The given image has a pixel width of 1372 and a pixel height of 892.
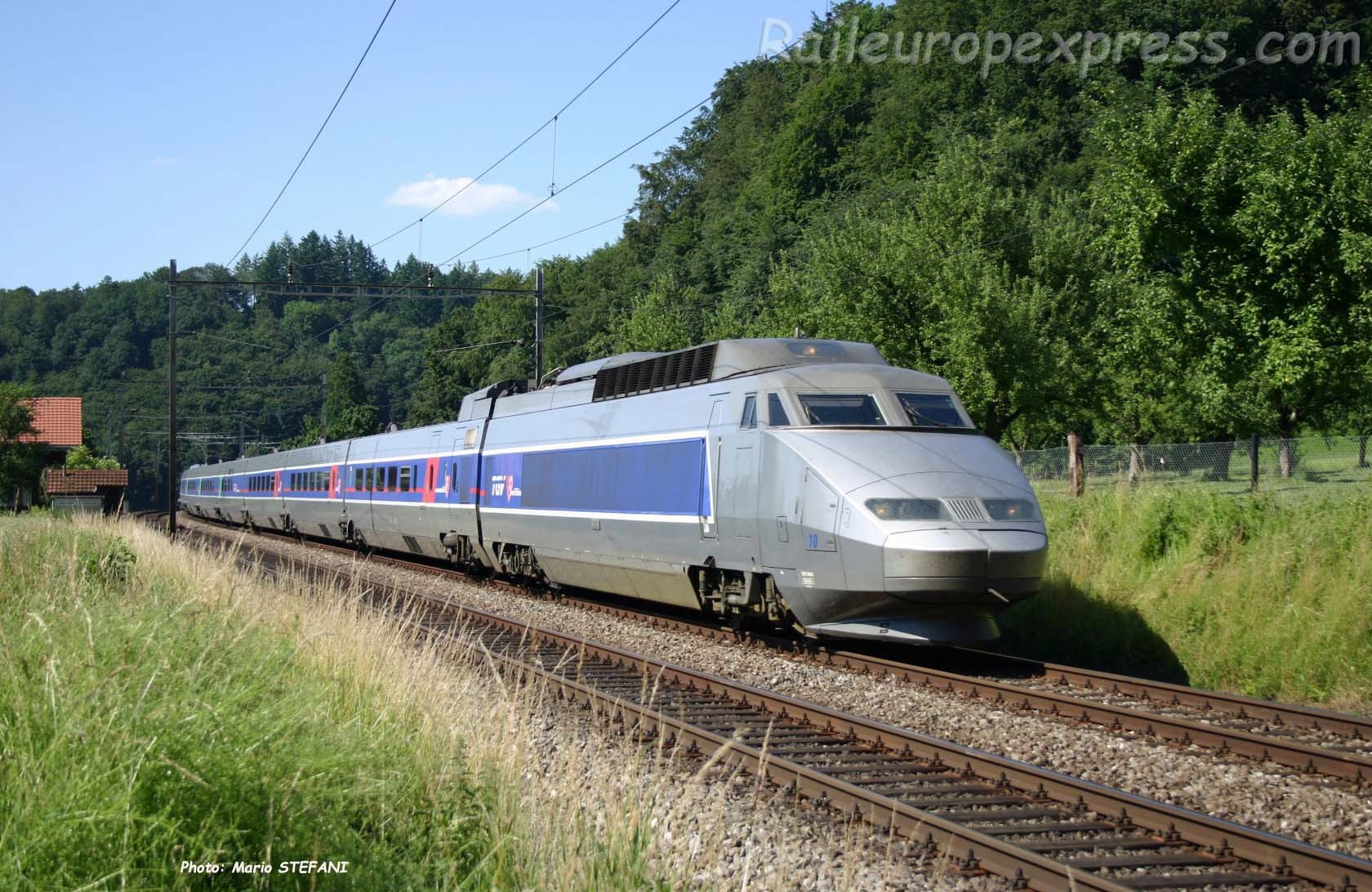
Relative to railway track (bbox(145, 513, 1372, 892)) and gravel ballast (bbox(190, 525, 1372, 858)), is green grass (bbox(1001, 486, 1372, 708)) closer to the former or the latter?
gravel ballast (bbox(190, 525, 1372, 858))

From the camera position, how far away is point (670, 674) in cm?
1131

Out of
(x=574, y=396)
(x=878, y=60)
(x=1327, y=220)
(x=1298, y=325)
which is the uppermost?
(x=878, y=60)

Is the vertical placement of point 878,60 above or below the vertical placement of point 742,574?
above

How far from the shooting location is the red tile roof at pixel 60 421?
5816 cm

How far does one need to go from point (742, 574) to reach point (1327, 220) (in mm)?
13844

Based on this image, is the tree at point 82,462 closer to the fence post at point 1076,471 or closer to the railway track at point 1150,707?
the fence post at point 1076,471

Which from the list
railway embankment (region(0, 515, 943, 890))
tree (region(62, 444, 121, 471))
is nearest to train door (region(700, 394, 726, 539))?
railway embankment (region(0, 515, 943, 890))

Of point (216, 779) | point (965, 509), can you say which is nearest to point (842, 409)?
point (965, 509)

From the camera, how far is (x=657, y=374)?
1545 cm

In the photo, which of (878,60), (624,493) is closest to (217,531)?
(624,493)

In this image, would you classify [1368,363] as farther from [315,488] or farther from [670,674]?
[315,488]

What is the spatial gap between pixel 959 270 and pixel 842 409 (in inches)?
655

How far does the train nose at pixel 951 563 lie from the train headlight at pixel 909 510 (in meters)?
0.19

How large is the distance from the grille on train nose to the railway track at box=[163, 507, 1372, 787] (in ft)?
4.73
